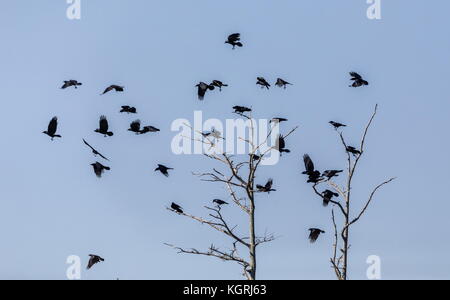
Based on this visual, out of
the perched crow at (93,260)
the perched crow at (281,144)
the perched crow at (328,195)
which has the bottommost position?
the perched crow at (93,260)

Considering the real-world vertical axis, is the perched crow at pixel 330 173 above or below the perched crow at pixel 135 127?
below

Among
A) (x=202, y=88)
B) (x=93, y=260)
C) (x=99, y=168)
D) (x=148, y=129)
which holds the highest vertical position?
(x=202, y=88)

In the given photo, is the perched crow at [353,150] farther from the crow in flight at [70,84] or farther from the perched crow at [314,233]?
the crow in flight at [70,84]

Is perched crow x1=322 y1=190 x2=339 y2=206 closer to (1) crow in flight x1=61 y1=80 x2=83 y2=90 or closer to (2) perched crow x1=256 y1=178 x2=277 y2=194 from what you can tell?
(2) perched crow x1=256 y1=178 x2=277 y2=194

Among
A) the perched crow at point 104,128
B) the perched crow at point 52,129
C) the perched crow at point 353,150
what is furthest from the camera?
the perched crow at point 52,129

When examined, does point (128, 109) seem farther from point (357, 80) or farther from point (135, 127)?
point (357, 80)

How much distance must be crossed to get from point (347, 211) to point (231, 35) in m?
6.14

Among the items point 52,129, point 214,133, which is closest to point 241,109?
point 214,133

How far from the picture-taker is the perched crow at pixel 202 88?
1691 centimetres

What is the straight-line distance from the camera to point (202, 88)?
17047 millimetres

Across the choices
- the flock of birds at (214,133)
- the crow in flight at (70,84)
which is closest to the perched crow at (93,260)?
the flock of birds at (214,133)
